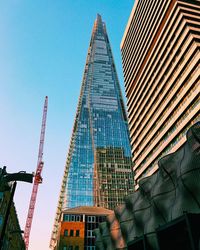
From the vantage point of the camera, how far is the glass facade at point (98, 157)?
140 metres

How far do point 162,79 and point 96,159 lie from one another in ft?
340

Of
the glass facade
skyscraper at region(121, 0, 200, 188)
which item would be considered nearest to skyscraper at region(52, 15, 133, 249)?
the glass facade

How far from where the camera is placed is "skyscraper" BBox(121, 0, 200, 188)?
4994 cm

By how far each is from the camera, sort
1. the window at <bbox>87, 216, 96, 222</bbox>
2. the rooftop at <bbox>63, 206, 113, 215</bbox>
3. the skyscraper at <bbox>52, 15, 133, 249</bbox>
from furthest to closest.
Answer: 1. the skyscraper at <bbox>52, 15, 133, 249</bbox>
2. the window at <bbox>87, 216, 96, 222</bbox>
3. the rooftop at <bbox>63, 206, 113, 215</bbox>

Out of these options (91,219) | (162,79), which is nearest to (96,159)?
(91,219)

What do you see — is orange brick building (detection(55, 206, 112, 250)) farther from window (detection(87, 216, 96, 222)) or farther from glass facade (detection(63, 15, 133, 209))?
glass facade (detection(63, 15, 133, 209))

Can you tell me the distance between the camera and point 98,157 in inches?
6324

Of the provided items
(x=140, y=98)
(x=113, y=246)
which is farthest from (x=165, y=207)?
(x=140, y=98)

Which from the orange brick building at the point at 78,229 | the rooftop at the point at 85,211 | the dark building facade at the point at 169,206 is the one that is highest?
the rooftop at the point at 85,211

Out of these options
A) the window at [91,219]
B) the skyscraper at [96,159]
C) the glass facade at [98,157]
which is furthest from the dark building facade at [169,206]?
the skyscraper at [96,159]

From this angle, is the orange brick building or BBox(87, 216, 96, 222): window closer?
the orange brick building

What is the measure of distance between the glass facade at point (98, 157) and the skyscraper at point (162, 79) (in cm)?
7096

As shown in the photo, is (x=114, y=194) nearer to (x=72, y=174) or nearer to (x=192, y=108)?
(x=72, y=174)

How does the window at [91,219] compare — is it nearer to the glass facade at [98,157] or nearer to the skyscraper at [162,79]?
the skyscraper at [162,79]
